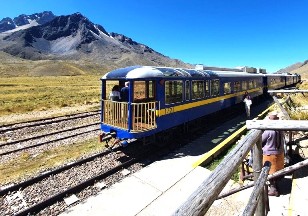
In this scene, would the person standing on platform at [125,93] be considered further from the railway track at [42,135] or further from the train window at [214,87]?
the train window at [214,87]

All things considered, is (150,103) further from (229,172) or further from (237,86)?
(237,86)

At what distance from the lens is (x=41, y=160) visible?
38.1 feet

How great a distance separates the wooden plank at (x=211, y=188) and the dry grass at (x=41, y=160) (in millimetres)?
8871

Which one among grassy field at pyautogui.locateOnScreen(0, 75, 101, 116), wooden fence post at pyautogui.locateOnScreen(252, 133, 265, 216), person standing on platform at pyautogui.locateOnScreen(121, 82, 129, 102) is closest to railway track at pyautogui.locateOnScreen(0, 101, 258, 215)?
person standing on platform at pyautogui.locateOnScreen(121, 82, 129, 102)

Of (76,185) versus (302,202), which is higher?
(302,202)

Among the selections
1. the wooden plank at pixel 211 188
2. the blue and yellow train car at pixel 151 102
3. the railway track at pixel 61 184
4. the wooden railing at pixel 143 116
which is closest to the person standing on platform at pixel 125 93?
the blue and yellow train car at pixel 151 102

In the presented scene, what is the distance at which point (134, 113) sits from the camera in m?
11.6

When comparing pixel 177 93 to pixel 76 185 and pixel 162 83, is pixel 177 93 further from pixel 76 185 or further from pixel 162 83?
pixel 76 185

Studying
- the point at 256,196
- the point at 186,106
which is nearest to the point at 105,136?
the point at 186,106

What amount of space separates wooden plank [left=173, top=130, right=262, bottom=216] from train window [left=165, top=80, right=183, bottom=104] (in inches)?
372

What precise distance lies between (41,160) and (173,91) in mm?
6484

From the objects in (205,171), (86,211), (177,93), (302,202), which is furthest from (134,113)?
(302,202)

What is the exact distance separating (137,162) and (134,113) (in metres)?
2.02

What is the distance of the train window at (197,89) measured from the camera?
48.5 feet
